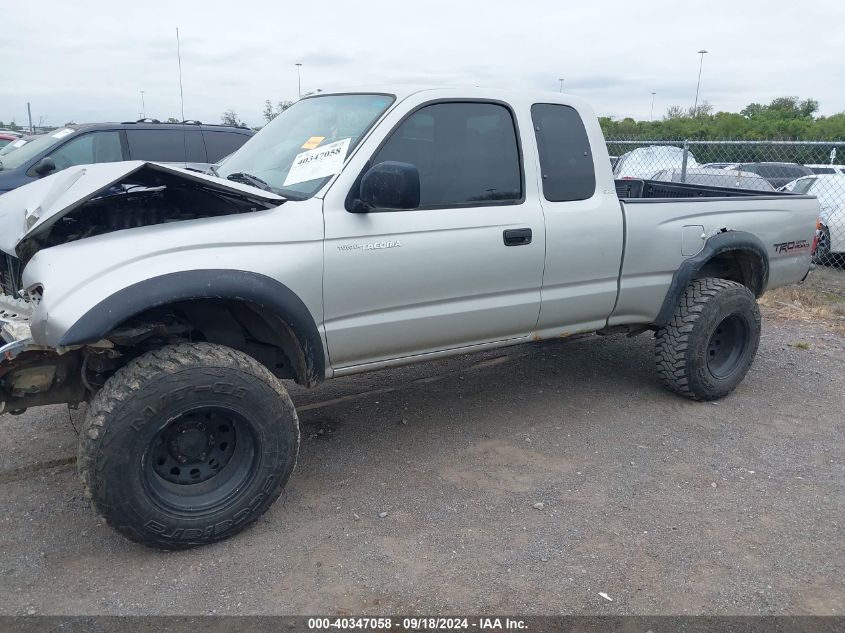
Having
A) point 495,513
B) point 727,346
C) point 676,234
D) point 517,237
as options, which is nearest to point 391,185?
point 517,237

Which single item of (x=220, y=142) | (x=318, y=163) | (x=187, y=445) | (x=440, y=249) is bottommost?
(x=187, y=445)

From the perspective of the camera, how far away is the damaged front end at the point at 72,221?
3.15 meters

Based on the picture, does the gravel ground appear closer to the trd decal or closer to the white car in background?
the trd decal

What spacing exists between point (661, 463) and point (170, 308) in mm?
2825

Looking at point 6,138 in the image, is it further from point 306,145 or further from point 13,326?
point 13,326

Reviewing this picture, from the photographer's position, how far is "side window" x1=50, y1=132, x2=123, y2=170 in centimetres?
863

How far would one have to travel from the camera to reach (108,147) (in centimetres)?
875

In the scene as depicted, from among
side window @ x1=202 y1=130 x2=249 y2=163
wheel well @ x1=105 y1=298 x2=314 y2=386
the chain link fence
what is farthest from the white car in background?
wheel well @ x1=105 y1=298 x2=314 y2=386

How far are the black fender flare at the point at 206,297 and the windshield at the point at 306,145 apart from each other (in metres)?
0.56

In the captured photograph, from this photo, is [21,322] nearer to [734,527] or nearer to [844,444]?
[734,527]

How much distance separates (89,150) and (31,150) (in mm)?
783

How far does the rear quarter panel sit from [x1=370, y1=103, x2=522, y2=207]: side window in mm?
891

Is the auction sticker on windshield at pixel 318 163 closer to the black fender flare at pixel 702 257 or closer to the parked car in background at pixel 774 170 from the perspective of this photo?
the black fender flare at pixel 702 257

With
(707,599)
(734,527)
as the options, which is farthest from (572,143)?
(707,599)
